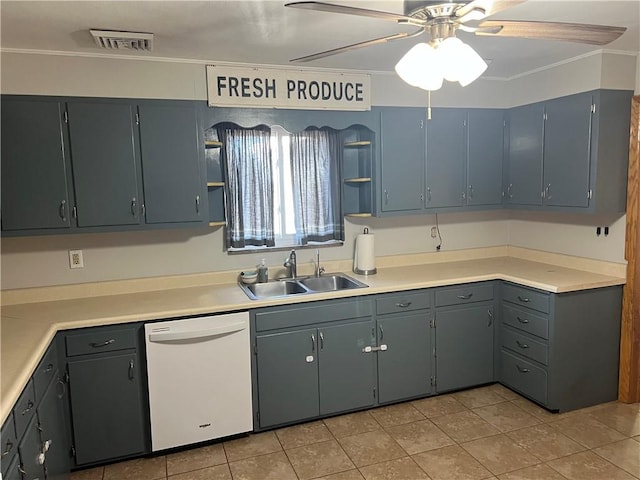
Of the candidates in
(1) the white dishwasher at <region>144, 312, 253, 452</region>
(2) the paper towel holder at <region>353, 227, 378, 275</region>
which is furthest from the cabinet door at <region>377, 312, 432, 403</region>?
(1) the white dishwasher at <region>144, 312, 253, 452</region>

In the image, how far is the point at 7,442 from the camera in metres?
1.61

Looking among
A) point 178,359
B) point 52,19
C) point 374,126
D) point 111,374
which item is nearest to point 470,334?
point 374,126

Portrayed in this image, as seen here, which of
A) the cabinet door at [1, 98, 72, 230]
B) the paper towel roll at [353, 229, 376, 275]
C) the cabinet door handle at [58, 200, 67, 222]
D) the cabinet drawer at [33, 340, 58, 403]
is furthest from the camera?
the paper towel roll at [353, 229, 376, 275]

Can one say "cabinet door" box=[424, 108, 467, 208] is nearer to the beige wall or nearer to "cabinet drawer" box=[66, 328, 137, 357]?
the beige wall

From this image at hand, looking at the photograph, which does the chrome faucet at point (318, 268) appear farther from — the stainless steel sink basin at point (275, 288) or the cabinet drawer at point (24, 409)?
the cabinet drawer at point (24, 409)

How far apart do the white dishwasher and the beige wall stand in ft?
2.28

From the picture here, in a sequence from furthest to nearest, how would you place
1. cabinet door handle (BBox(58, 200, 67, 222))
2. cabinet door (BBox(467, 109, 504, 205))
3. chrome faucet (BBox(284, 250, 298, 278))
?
cabinet door (BBox(467, 109, 504, 205))
chrome faucet (BBox(284, 250, 298, 278))
cabinet door handle (BBox(58, 200, 67, 222))

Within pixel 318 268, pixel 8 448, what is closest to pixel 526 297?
pixel 318 268

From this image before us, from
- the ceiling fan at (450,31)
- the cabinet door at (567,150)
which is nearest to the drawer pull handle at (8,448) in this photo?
the ceiling fan at (450,31)

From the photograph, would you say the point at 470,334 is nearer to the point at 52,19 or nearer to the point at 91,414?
the point at 91,414

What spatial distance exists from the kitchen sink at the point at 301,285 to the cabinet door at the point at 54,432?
4.02 ft

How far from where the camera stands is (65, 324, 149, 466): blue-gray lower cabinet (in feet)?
8.46

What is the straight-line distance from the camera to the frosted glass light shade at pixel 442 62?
5.30ft

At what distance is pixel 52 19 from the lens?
224cm
